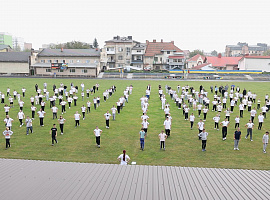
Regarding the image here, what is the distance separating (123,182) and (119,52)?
7150 centimetres

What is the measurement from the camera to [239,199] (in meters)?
7.91

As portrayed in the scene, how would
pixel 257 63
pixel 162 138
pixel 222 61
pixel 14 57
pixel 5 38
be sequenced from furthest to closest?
1. pixel 5 38
2. pixel 222 61
3. pixel 257 63
4. pixel 14 57
5. pixel 162 138

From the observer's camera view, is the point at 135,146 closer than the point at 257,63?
Yes

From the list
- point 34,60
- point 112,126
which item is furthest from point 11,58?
point 112,126

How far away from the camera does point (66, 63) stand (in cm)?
6400

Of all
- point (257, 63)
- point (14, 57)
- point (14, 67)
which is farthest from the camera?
point (257, 63)

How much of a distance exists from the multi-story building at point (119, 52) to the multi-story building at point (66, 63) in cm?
1038

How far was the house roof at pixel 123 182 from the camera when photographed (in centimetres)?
809

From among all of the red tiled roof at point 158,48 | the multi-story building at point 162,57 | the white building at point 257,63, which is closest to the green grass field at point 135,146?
the multi-story building at point 162,57

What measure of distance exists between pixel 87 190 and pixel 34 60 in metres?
62.8

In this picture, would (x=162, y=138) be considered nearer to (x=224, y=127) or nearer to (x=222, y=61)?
(x=224, y=127)

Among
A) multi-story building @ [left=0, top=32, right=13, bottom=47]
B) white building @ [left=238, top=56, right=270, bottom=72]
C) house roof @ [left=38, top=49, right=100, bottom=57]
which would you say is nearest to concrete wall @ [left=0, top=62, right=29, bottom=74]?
house roof @ [left=38, top=49, right=100, bottom=57]

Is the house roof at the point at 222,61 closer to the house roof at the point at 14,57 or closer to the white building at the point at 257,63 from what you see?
the white building at the point at 257,63

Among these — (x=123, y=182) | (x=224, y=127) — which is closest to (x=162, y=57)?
(x=224, y=127)
